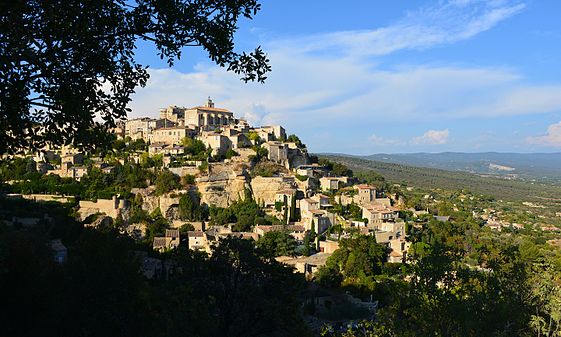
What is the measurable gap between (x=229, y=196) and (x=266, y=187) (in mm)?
3367

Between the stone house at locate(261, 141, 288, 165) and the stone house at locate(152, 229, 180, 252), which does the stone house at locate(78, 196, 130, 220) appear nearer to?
the stone house at locate(152, 229, 180, 252)

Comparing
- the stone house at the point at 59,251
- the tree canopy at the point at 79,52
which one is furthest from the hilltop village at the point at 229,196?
the tree canopy at the point at 79,52

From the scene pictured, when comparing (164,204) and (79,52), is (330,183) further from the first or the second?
(79,52)

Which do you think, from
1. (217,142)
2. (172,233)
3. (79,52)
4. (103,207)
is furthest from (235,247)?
(217,142)

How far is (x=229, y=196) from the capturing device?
40312 mm

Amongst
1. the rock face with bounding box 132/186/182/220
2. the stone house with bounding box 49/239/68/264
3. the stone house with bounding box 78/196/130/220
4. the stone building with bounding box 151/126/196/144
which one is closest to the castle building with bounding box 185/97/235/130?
the stone building with bounding box 151/126/196/144

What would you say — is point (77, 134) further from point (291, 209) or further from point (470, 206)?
point (470, 206)

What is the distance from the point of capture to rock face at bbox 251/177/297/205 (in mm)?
40438

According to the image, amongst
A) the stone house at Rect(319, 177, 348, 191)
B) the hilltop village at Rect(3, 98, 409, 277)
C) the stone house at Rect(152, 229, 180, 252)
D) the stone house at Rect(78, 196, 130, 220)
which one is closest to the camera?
the stone house at Rect(152, 229, 180, 252)

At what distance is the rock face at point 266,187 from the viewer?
40.4m

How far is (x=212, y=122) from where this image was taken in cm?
5406

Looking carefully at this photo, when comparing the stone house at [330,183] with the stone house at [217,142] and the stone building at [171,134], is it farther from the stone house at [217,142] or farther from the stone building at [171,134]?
the stone building at [171,134]

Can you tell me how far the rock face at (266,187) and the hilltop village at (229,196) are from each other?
9cm

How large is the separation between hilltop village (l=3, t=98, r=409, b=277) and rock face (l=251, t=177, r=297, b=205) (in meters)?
0.09
